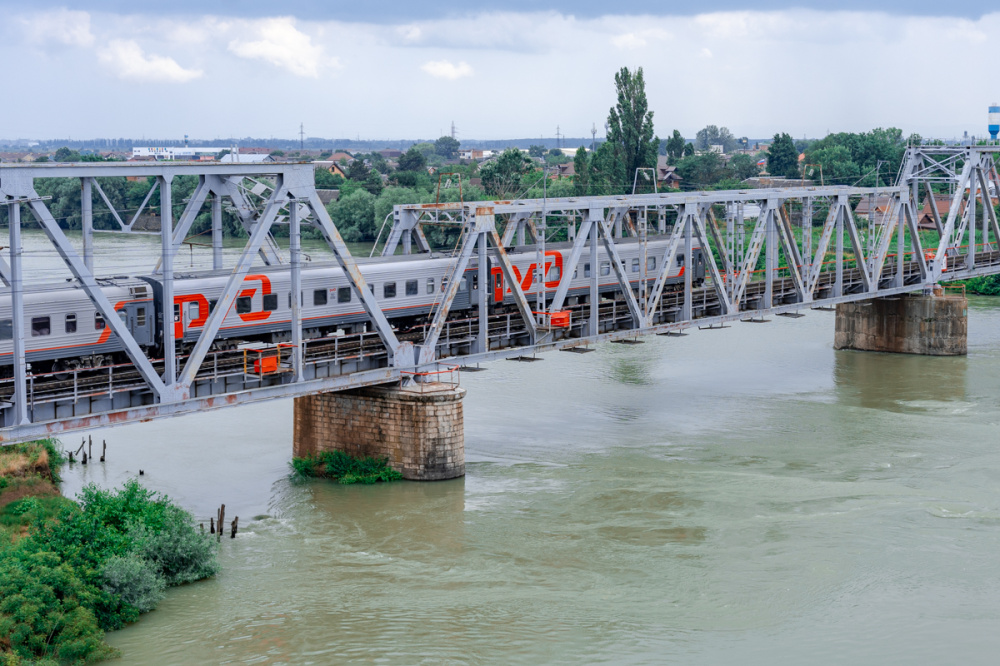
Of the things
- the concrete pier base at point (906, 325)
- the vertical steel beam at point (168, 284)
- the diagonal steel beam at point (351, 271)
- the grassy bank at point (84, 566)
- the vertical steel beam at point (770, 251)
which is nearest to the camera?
A: the grassy bank at point (84, 566)

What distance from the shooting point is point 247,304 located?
32188 mm

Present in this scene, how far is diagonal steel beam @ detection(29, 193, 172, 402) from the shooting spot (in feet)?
83.1

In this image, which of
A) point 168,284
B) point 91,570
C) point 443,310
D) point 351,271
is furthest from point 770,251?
point 91,570

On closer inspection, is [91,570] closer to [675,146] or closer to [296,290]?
[296,290]

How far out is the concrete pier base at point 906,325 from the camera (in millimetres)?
56906

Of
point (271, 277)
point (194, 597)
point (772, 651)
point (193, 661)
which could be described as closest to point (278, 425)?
point (271, 277)

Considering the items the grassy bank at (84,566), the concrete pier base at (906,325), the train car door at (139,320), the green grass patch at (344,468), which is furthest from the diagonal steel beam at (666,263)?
the grassy bank at (84,566)

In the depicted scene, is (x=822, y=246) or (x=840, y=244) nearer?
(x=822, y=246)

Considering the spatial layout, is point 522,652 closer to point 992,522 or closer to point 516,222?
point 992,522

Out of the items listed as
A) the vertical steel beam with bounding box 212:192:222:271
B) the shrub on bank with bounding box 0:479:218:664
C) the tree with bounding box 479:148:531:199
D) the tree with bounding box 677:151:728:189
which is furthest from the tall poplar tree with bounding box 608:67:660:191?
the shrub on bank with bounding box 0:479:218:664

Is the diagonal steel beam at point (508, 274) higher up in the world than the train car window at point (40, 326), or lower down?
higher up

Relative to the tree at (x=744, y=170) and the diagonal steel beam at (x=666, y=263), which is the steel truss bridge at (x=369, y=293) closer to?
the diagonal steel beam at (x=666, y=263)

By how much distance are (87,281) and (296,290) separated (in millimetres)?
6066

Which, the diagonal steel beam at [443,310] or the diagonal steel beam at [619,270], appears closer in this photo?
the diagonal steel beam at [443,310]
